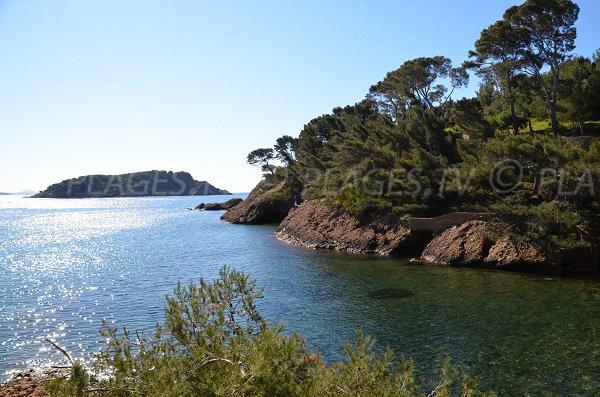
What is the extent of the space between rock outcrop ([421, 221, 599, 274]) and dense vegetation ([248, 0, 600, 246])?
47.4 inches

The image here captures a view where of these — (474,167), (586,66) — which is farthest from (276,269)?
(586,66)

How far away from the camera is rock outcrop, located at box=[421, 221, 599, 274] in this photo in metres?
32.1

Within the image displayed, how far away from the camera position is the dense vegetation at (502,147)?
33.0 metres

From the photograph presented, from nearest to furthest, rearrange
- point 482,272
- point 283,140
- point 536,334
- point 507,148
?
point 536,334 < point 482,272 < point 507,148 < point 283,140

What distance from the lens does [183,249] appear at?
2164 inches

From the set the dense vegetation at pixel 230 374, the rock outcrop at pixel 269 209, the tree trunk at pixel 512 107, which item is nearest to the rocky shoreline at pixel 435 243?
the tree trunk at pixel 512 107

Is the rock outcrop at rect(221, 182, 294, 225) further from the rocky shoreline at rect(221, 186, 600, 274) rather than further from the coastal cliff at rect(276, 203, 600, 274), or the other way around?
the coastal cliff at rect(276, 203, 600, 274)

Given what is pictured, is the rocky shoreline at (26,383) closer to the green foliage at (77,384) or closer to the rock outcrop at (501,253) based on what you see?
the green foliage at (77,384)

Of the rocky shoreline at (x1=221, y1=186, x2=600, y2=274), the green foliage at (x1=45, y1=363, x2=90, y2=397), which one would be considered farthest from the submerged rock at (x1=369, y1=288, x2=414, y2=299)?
the green foliage at (x1=45, y1=363, x2=90, y2=397)

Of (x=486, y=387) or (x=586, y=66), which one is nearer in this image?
(x=486, y=387)

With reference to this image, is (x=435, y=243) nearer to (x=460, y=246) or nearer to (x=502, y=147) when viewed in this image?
(x=460, y=246)

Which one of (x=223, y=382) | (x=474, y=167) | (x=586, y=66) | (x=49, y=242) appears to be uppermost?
(x=586, y=66)

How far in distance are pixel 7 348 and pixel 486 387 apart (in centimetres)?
2182

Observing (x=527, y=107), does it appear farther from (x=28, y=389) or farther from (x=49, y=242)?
(x=49, y=242)
